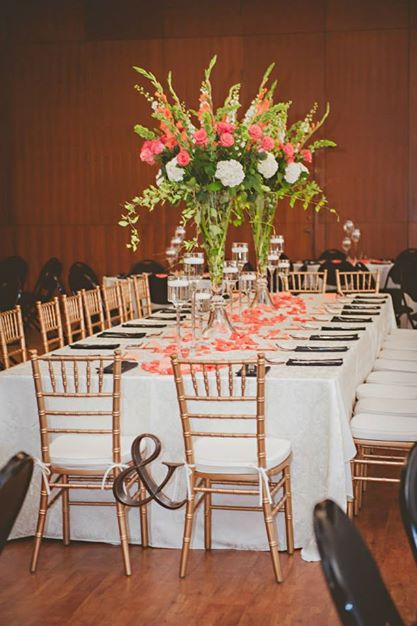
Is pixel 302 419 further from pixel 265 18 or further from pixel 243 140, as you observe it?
pixel 265 18

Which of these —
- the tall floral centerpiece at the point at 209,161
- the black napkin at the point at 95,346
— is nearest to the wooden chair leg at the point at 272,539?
the tall floral centerpiece at the point at 209,161

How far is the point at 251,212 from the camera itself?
6.10 metres

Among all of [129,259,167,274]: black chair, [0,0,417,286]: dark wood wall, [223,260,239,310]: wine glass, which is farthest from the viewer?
[0,0,417,286]: dark wood wall

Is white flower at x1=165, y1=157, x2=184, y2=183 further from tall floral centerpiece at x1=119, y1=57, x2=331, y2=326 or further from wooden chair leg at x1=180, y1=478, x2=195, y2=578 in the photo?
wooden chair leg at x1=180, y1=478, x2=195, y2=578

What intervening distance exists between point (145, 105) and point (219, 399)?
9430mm

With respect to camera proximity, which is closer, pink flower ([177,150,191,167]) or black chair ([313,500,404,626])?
black chair ([313,500,404,626])

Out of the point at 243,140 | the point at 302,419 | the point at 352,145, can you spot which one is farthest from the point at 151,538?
the point at 352,145

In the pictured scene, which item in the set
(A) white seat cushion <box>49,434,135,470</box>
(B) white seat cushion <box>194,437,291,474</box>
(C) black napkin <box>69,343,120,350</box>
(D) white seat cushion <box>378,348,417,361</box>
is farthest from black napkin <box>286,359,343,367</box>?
(D) white seat cushion <box>378,348,417,361</box>

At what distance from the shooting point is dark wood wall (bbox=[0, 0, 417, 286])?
12.0 m

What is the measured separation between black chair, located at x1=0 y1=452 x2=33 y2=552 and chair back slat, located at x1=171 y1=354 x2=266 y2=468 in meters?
1.52

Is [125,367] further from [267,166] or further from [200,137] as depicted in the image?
[267,166]

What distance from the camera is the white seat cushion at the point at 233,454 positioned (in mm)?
3795

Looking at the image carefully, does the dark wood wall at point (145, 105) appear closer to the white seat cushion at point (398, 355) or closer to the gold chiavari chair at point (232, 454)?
the white seat cushion at point (398, 355)

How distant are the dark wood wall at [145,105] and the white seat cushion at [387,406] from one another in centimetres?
761
